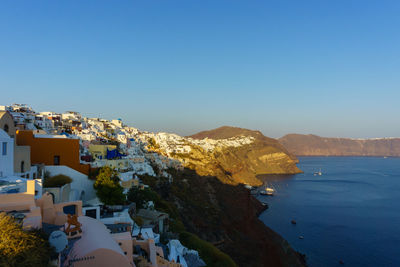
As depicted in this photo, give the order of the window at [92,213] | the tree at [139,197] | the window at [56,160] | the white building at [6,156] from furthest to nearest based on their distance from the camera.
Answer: the tree at [139,197] < the window at [56,160] < the window at [92,213] < the white building at [6,156]

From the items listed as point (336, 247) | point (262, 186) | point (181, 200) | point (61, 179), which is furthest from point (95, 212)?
point (262, 186)

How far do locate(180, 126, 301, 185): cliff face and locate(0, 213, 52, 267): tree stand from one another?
5246 cm

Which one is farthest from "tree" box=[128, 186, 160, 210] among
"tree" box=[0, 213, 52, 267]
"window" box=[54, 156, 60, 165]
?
"tree" box=[0, 213, 52, 267]

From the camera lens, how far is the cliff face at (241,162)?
65.6m

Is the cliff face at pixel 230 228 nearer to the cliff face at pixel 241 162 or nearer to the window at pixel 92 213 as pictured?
the window at pixel 92 213

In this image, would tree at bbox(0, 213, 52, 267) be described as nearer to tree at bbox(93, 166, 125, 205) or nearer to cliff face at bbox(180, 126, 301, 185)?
tree at bbox(93, 166, 125, 205)

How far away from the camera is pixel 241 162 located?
107 metres

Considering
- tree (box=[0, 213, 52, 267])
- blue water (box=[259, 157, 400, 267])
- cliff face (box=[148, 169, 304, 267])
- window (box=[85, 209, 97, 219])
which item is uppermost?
tree (box=[0, 213, 52, 267])

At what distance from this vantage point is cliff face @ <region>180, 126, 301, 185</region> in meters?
65.6

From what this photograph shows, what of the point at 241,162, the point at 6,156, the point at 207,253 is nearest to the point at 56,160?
the point at 6,156

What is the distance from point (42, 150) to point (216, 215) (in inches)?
964

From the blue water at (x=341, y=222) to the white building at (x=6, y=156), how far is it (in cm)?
3053

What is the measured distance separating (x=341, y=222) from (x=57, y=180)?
44.0 m

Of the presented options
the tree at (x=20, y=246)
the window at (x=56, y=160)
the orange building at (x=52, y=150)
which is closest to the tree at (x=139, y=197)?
the orange building at (x=52, y=150)
